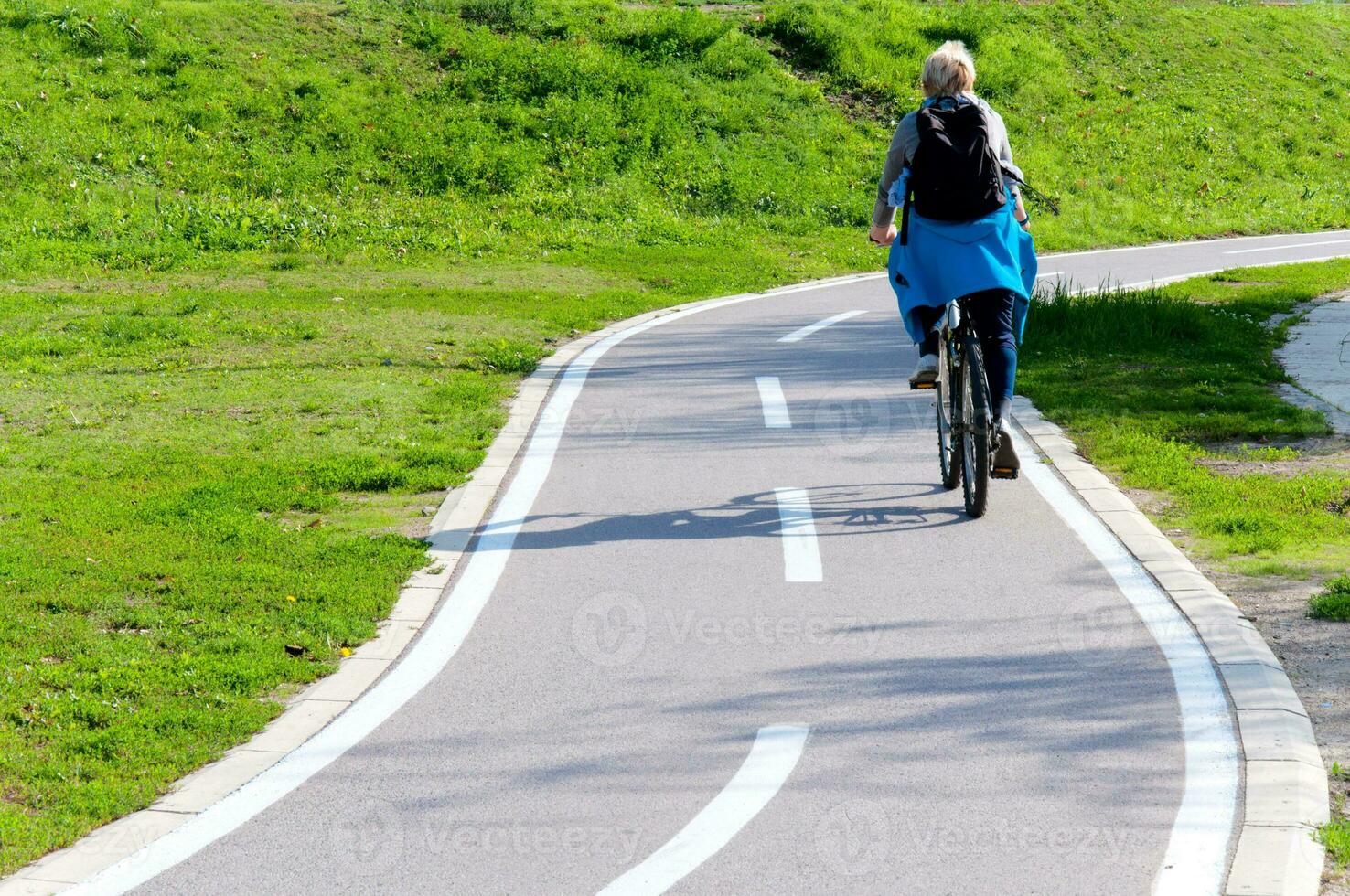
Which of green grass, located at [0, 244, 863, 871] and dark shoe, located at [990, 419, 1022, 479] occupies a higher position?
dark shoe, located at [990, 419, 1022, 479]

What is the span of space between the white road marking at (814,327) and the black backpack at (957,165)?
21.5 feet

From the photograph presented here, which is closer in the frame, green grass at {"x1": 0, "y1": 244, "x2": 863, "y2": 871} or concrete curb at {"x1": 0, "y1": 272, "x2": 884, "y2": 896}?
concrete curb at {"x1": 0, "y1": 272, "x2": 884, "y2": 896}

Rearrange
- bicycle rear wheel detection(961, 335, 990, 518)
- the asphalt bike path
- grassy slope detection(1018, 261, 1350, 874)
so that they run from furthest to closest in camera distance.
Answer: bicycle rear wheel detection(961, 335, 990, 518) → grassy slope detection(1018, 261, 1350, 874) → the asphalt bike path

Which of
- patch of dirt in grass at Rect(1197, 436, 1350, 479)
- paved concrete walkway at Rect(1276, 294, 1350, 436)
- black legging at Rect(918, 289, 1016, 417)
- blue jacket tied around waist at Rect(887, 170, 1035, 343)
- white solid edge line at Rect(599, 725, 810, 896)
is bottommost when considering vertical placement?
paved concrete walkway at Rect(1276, 294, 1350, 436)

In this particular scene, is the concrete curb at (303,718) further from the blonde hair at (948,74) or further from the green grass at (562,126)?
the green grass at (562,126)

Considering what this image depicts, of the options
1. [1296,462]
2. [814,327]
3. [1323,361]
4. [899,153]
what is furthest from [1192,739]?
[814,327]

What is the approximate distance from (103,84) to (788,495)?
20294mm

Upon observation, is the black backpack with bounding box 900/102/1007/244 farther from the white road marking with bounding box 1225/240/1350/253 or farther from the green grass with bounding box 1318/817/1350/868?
the white road marking with bounding box 1225/240/1350/253

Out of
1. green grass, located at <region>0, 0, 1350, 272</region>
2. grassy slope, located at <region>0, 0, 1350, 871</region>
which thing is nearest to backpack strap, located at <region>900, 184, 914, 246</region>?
grassy slope, located at <region>0, 0, 1350, 871</region>

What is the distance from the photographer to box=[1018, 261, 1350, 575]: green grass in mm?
6797

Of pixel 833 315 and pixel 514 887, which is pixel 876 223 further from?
pixel 833 315

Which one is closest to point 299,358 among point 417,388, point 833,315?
point 417,388

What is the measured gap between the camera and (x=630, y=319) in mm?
15148

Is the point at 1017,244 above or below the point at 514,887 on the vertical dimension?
above
